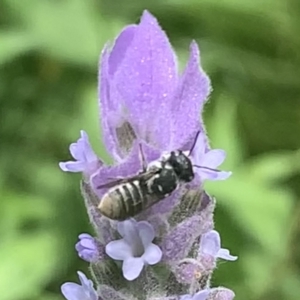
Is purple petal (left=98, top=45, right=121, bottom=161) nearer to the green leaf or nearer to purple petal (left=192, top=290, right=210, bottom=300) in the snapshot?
purple petal (left=192, top=290, right=210, bottom=300)

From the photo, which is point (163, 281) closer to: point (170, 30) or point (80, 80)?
point (80, 80)

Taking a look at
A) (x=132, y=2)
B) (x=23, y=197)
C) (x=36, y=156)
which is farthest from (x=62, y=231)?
(x=132, y=2)

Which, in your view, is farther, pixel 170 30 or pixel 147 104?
pixel 170 30

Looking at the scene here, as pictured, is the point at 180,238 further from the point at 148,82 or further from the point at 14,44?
the point at 14,44

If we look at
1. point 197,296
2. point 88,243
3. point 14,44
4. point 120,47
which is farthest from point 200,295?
point 14,44

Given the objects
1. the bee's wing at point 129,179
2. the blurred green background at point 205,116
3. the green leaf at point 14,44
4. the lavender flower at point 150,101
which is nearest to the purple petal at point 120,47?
the lavender flower at point 150,101

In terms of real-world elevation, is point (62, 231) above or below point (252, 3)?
below
